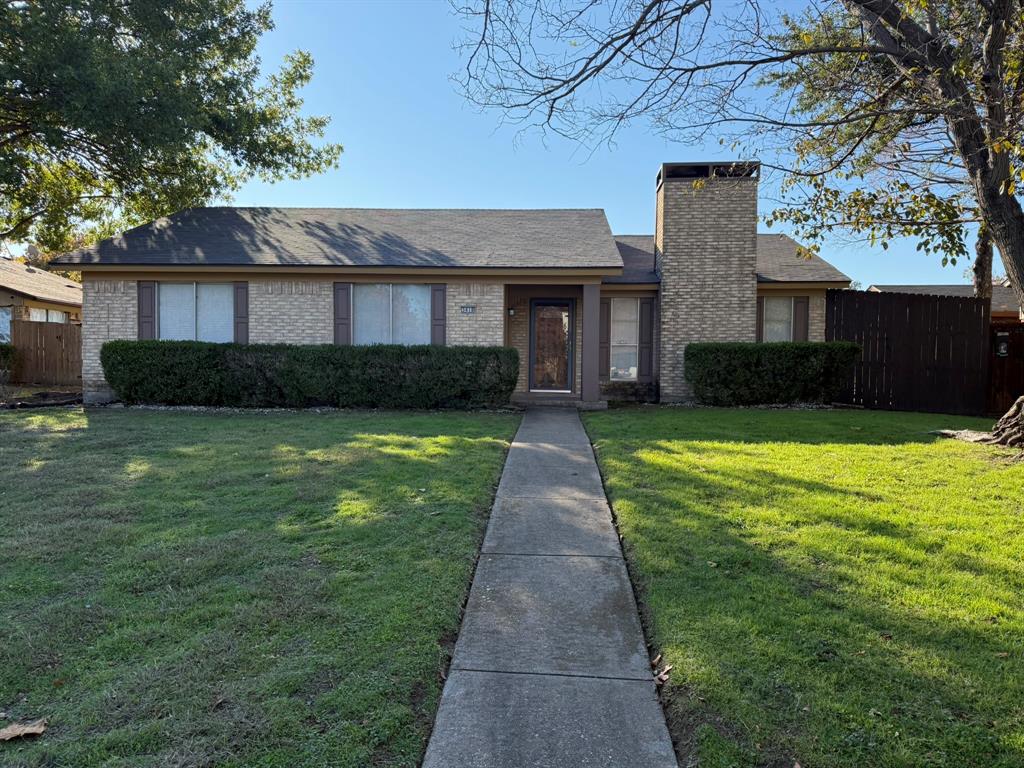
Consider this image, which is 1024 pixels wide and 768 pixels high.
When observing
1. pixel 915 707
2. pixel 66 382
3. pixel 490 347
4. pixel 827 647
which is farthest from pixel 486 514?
pixel 66 382

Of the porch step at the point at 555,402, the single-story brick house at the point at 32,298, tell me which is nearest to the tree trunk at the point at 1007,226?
the porch step at the point at 555,402

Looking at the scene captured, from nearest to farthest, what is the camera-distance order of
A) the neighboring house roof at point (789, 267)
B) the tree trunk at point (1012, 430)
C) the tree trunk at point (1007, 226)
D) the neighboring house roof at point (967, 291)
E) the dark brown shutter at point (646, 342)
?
the tree trunk at point (1007, 226), the tree trunk at point (1012, 430), the neighboring house roof at point (789, 267), the dark brown shutter at point (646, 342), the neighboring house roof at point (967, 291)

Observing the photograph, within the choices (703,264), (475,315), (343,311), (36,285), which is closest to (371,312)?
(343,311)

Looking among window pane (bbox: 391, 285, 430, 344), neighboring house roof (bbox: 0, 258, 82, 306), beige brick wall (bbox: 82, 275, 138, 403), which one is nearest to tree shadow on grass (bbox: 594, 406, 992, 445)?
window pane (bbox: 391, 285, 430, 344)

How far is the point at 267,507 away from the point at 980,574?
514 centimetres

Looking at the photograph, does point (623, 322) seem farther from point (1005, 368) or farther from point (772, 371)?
point (1005, 368)

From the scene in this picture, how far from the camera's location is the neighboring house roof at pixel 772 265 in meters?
14.5

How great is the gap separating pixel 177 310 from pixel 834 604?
14.1 meters

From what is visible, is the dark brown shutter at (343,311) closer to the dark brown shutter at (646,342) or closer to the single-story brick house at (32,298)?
the dark brown shutter at (646,342)

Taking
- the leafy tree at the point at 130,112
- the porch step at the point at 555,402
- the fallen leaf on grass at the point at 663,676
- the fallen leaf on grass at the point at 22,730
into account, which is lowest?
the fallen leaf on grass at the point at 663,676

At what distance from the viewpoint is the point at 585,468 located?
7195 mm

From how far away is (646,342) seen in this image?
14.9 metres

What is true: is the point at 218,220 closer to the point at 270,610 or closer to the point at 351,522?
the point at 351,522

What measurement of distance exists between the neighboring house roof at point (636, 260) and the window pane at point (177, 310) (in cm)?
918
